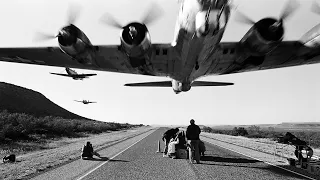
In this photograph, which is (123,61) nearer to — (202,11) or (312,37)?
(202,11)

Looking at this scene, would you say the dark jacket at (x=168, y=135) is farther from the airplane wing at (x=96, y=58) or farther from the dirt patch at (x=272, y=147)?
the dirt patch at (x=272, y=147)

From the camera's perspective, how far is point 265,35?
34.2ft

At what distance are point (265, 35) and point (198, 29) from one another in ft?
11.2

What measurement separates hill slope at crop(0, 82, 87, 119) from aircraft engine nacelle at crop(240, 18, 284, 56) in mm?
88064

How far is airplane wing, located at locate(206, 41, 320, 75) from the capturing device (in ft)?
41.2

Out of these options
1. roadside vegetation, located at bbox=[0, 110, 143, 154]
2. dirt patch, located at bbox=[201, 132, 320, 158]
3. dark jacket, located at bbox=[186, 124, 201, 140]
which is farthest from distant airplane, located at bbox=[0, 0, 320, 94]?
roadside vegetation, located at bbox=[0, 110, 143, 154]

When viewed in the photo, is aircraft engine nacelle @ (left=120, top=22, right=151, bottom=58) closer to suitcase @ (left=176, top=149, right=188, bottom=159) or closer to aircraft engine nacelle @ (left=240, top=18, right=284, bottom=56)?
aircraft engine nacelle @ (left=240, top=18, right=284, bottom=56)

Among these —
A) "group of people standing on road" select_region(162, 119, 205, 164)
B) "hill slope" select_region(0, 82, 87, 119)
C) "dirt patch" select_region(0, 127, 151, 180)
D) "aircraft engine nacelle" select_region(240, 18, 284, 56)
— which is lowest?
"dirt patch" select_region(0, 127, 151, 180)

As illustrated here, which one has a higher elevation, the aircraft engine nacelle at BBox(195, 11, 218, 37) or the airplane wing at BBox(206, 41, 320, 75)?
the airplane wing at BBox(206, 41, 320, 75)

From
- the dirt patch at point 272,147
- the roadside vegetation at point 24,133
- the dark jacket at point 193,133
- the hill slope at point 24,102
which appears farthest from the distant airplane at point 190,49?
the hill slope at point 24,102

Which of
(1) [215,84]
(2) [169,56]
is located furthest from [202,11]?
(1) [215,84]

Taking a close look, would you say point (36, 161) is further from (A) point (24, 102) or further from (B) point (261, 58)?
(A) point (24, 102)

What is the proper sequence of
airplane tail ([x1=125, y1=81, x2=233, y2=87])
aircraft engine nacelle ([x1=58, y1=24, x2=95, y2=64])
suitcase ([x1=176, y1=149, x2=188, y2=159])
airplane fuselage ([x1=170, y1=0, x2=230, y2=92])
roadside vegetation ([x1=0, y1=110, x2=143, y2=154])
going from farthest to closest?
roadside vegetation ([x1=0, y1=110, x2=143, y2=154])
airplane tail ([x1=125, y1=81, x2=233, y2=87])
suitcase ([x1=176, y1=149, x2=188, y2=159])
aircraft engine nacelle ([x1=58, y1=24, x2=95, y2=64])
airplane fuselage ([x1=170, y1=0, x2=230, y2=92])

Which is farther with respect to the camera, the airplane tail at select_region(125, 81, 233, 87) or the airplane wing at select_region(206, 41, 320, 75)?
the airplane tail at select_region(125, 81, 233, 87)
